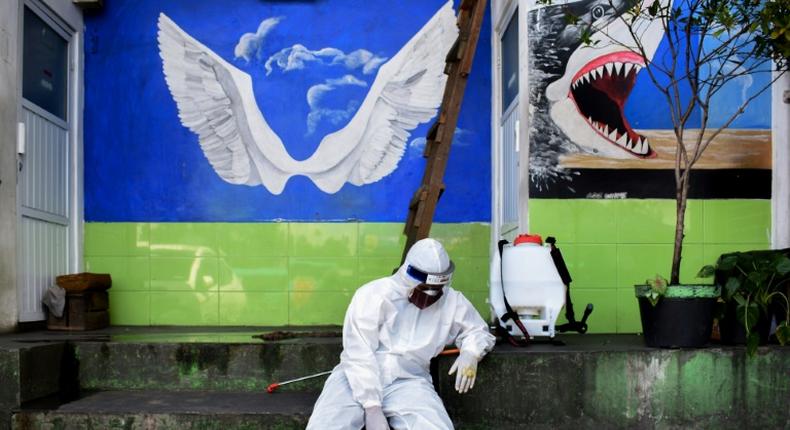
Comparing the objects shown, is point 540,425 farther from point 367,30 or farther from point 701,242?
point 367,30

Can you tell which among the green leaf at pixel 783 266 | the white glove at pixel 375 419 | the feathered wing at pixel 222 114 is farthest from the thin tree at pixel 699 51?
the feathered wing at pixel 222 114

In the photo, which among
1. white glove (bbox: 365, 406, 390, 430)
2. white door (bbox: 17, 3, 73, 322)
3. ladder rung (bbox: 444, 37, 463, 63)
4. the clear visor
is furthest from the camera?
white door (bbox: 17, 3, 73, 322)

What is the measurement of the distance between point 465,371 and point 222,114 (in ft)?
10.1

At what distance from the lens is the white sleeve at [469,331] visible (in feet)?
11.8

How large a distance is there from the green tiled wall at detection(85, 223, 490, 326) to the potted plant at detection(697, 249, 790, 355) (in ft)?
6.59

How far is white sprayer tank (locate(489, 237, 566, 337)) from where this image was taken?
4164 mm

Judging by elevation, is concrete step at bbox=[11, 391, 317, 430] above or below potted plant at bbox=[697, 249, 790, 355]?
below

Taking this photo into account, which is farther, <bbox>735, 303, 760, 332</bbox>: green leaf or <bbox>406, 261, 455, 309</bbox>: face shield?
<bbox>735, 303, 760, 332</bbox>: green leaf

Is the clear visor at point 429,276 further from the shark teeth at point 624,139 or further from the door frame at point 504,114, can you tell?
the shark teeth at point 624,139

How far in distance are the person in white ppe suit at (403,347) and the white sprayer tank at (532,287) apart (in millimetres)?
521

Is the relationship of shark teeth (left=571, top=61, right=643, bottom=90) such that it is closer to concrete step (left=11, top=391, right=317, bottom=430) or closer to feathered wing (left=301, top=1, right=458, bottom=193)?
feathered wing (left=301, top=1, right=458, bottom=193)

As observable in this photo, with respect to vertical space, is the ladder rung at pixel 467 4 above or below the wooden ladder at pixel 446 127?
above

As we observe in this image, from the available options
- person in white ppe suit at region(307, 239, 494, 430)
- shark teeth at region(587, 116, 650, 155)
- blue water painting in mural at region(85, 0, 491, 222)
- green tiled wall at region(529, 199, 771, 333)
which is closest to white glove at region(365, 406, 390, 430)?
person in white ppe suit at region(307, 239, 494, 430)

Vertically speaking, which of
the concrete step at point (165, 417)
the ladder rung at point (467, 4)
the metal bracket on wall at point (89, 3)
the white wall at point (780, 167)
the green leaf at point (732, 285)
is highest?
the metal bracket on wall at point (89, 3)
